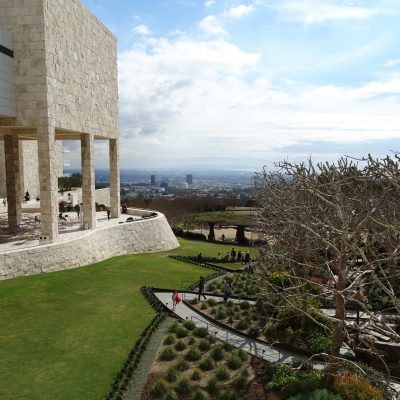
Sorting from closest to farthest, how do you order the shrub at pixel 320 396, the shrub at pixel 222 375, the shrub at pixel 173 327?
the shrub at pixel 320 396, the shrub at pixel 222 375, the shrub at pixel 173 327

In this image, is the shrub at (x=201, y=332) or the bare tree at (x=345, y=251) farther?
the shrub at (x=201, y=332)

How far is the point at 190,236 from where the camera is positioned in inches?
2057

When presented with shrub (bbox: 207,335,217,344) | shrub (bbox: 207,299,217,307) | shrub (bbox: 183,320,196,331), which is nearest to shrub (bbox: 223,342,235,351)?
shrub (bbox: 207,335,217,344)

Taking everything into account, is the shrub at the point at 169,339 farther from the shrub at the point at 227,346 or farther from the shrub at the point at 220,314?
the shrub at the point at 220,314

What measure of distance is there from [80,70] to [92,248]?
14364 mm

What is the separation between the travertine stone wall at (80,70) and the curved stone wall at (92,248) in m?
8.77

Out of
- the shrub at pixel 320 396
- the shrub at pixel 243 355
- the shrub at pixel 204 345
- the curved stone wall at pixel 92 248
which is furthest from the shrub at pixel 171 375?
the curved stone wall at pixel 92 248

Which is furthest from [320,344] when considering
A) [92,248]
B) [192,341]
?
[92,248]

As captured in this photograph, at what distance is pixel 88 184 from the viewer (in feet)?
112

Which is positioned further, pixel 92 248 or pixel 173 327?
pixel 92 248

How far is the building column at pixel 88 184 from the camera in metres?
34.1

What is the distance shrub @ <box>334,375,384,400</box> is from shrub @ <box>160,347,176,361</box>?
6.48 metres

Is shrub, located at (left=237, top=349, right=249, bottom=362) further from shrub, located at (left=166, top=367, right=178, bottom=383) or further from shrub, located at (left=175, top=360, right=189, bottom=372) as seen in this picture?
shrub, located at (left=166, top=367, right=178, bottom=383)

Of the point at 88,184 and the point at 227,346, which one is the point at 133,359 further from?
the point at 88,184
